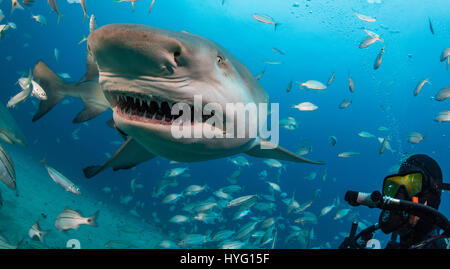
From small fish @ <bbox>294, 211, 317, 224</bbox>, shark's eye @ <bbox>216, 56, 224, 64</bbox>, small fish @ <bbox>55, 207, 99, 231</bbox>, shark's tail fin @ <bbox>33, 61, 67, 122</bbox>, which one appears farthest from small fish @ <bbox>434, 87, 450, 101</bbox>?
small fish @ <bbox>55, 207, 99, 231</bbox>

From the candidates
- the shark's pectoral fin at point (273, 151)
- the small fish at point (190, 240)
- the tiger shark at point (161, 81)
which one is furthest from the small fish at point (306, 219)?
the tiger shark at point (161, 81)

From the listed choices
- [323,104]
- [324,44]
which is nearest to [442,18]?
[324,44]

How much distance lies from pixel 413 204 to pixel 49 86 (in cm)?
457

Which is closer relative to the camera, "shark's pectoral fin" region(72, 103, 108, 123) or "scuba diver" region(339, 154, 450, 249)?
"scuba diver" region(339, 154, 450, 249)

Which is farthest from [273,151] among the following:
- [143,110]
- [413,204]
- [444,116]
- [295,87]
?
[295,87]

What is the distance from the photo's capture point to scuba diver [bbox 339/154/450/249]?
78.5 inches

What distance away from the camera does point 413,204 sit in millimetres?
1968

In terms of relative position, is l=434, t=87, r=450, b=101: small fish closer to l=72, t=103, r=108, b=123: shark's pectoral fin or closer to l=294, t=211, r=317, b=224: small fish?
l=294, t=211, r=317, b=224: small fish

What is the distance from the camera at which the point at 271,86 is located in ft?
231

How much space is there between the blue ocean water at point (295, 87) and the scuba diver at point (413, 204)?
16.9 m

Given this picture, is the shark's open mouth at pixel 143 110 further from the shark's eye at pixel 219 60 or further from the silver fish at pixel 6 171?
the silver fish at pixel 6 171

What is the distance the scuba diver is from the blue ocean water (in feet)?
55.4
